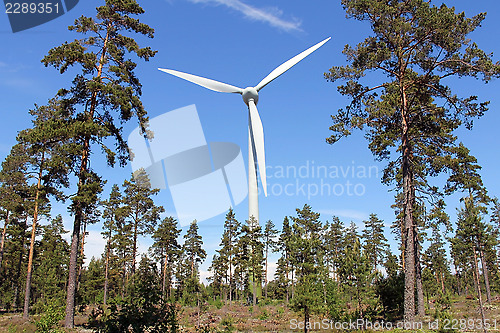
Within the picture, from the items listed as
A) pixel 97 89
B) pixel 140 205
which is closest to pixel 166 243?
pixel 140 205

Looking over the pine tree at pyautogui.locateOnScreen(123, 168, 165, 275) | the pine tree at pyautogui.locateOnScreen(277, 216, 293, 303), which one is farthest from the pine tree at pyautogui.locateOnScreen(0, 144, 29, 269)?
the pine tree at pyautogui.locateOnScreen(277, 216, 293, 303)

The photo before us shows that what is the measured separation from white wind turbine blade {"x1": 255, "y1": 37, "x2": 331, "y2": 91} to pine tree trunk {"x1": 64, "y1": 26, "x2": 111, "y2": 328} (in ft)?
69.8

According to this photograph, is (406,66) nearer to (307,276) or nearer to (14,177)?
(307,276)

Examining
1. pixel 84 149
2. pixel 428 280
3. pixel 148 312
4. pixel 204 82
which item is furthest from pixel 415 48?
pixel 428 280

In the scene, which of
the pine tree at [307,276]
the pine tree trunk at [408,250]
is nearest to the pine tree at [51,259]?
the pine tree at [307,276]

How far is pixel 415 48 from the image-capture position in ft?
62.4

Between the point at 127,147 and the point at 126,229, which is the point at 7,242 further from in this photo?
the point at 127,147

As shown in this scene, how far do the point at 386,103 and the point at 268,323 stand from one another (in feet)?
75.0

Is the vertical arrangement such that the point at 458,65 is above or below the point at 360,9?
below

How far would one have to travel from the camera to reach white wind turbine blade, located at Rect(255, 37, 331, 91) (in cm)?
3862

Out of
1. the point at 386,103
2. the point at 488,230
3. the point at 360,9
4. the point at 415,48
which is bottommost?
the point at 488,230

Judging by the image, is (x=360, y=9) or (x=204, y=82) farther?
(x=204, y=82)

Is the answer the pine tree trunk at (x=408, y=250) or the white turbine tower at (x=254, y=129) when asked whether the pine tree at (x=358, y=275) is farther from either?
the white turbine tower at (x=254, y=129)

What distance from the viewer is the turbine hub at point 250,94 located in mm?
42062
